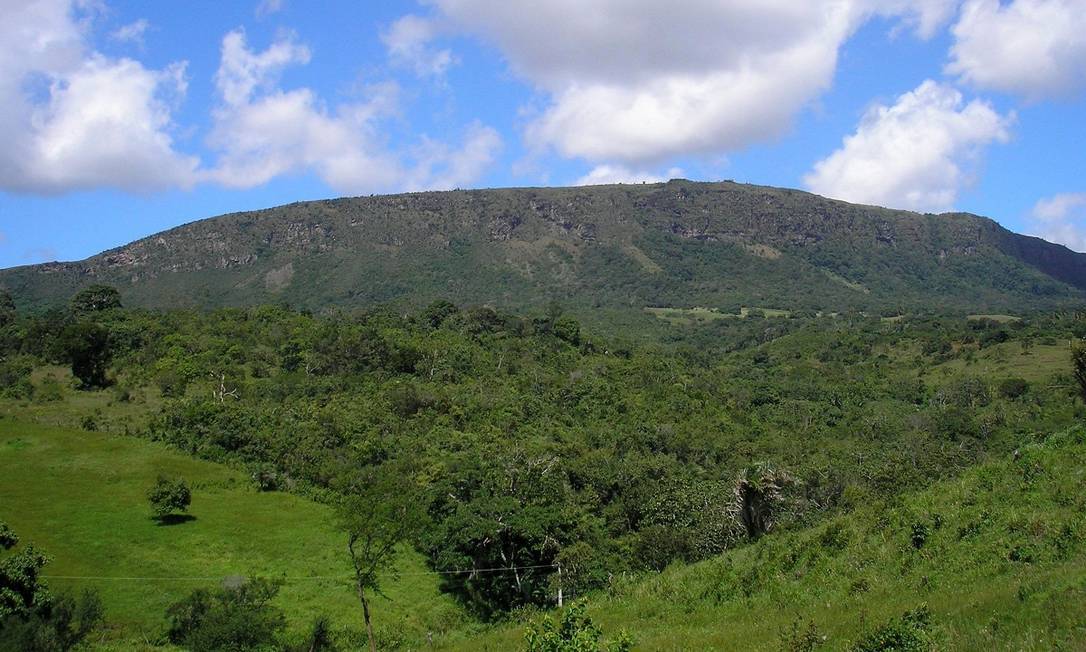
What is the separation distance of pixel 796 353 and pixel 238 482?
105316mm

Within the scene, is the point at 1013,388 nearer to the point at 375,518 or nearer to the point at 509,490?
the point at 509,490

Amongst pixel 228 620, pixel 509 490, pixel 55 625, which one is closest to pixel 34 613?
pixel 55 625

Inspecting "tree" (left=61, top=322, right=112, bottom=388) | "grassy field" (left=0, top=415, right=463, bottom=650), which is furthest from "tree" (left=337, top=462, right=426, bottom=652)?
"tree" (left=61, top=322, right=112, bottom=388)

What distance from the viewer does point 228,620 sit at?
105 ft

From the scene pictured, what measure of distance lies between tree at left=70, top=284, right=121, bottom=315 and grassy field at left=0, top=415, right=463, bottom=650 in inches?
1982

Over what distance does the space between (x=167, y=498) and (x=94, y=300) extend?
237ft

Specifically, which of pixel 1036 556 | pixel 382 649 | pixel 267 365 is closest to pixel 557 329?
pixel 267 365

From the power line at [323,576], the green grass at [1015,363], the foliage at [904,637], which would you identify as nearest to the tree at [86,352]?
the power line at [323,576]

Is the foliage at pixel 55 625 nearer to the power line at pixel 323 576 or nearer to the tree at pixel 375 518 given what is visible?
the power line at pixel 323 576

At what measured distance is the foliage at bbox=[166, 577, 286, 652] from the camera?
31.3 m

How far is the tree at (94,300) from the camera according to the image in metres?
106

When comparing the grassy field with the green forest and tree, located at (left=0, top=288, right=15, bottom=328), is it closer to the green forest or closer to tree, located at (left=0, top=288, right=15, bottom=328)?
the green forest

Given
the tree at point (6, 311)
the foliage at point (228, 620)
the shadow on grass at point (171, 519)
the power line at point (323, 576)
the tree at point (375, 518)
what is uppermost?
the tree at point (6, 311)

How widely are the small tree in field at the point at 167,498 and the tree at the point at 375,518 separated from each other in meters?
10.4
